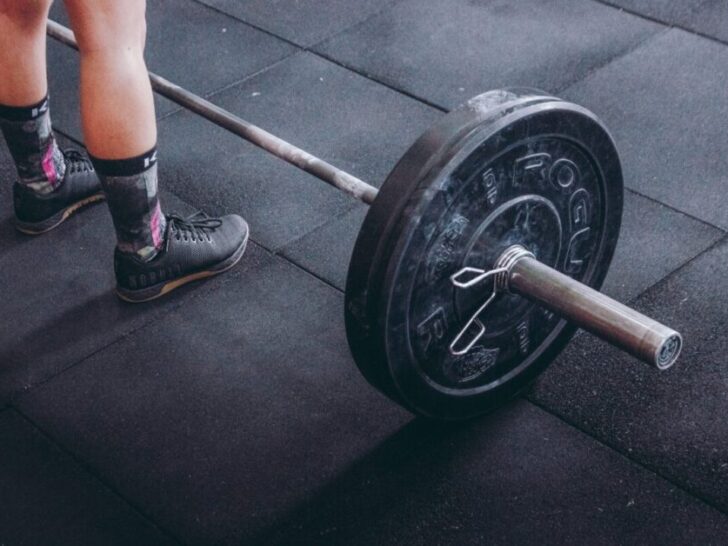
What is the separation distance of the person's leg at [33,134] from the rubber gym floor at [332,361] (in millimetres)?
46

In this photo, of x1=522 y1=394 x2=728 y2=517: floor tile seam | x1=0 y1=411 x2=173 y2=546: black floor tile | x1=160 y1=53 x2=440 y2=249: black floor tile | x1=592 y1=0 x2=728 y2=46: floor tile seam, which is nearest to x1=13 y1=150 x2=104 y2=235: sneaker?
x1=160 y1=53 x2=440 y2=249: black floor tile

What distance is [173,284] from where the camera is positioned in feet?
5.97

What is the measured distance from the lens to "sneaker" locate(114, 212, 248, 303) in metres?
1.77

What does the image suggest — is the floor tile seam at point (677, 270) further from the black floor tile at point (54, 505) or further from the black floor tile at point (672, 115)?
the black floor tile at point (54, 505)

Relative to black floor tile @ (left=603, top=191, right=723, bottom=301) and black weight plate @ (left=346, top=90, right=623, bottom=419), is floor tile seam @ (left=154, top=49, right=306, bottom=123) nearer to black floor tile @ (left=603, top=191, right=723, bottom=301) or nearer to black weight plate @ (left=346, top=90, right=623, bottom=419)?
black floor tile @ (left=603, top=191, right=723, bottom=301)

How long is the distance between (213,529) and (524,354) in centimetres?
49

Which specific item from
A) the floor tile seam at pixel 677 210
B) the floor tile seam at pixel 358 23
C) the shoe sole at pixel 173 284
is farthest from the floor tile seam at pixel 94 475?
the floor tile seam at pixel 358 23

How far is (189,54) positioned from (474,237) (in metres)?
1.39

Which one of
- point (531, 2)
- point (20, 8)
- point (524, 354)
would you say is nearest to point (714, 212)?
point (524, 354)

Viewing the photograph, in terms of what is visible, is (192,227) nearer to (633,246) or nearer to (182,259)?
(182,259)

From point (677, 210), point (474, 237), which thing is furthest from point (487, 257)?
point (677, 210)

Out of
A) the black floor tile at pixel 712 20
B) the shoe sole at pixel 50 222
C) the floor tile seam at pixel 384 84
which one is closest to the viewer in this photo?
the shoe sole at pixel 50 222

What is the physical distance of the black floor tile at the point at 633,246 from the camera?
1804mm

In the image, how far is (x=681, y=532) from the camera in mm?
1375
